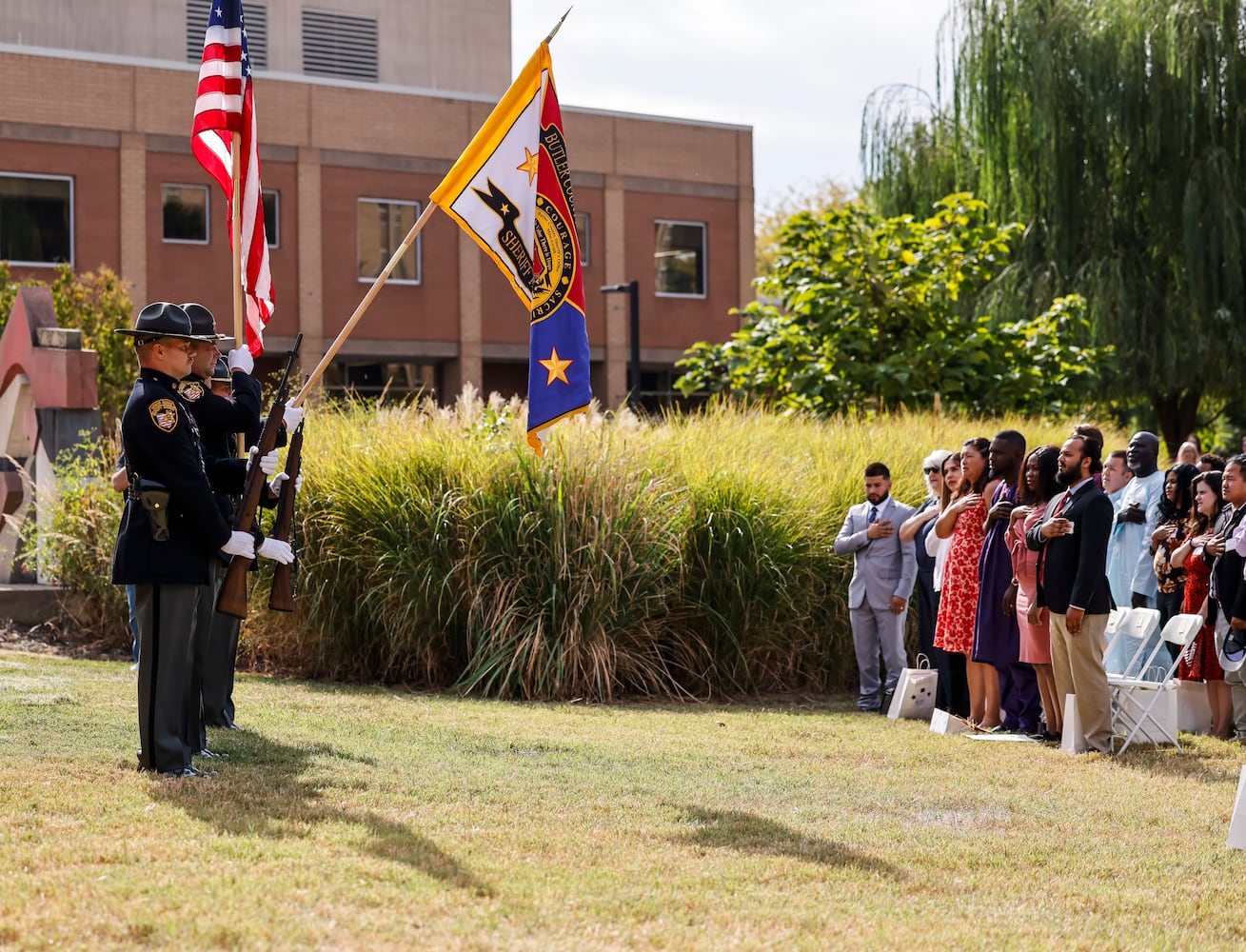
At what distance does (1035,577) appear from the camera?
9.55 metres

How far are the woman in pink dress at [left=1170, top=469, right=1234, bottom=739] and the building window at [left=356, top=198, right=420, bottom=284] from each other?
2409 centimetres

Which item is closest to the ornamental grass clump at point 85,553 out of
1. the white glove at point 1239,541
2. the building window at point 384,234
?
the white glove at point 1239,541

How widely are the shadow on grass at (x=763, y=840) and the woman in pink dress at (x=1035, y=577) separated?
11.2 feet

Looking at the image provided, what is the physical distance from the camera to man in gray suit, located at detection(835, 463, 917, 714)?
466 inches

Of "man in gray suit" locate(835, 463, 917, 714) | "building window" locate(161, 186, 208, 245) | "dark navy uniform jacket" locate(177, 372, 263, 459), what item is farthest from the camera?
"building window" locate(161, 186, 208, 245)

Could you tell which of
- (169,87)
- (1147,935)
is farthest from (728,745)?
(169,87)

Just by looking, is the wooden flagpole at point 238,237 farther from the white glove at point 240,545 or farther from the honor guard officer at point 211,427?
the white glove at point 240,545

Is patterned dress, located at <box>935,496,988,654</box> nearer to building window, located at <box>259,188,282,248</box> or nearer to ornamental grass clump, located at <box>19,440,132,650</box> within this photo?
ornamental grass clump, located at <box>19,440,132,650</box>

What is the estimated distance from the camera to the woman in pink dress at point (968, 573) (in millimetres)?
10391

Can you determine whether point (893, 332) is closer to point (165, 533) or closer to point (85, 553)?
point (85, 553)

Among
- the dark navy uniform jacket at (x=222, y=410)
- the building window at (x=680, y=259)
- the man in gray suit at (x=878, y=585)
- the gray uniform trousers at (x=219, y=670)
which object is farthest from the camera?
the building window at (x=680, y=259)

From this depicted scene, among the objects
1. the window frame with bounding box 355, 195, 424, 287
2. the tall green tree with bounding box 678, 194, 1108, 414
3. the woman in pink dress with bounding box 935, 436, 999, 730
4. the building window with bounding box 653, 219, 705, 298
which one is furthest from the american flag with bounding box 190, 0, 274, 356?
the building window with bounding box 653, 219, 705, 298

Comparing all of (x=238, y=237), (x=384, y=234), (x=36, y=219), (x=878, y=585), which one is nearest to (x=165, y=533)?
(x=238, y=237)

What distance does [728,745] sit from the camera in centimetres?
926
